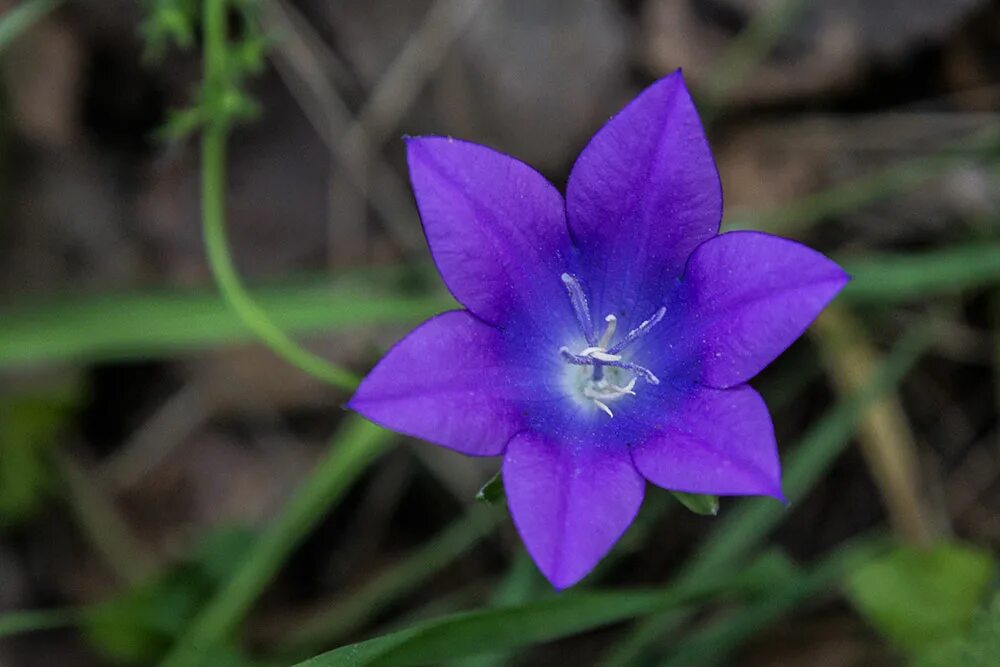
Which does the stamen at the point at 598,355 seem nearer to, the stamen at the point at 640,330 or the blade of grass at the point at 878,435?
the stamen at the point at 640,330

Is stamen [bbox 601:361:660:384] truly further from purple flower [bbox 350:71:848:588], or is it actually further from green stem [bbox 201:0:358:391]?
green stem [bbox 201:0:358:391]

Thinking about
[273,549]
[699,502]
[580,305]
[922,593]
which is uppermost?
[580,305]

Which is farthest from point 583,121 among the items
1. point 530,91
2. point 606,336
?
point 606,336

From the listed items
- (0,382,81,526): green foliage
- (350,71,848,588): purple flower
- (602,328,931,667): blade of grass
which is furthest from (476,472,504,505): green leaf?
(0,382,81,526): green foliage

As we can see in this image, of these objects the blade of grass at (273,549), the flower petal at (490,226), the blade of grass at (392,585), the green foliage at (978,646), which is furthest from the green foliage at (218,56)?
the green foliage at (978,646)

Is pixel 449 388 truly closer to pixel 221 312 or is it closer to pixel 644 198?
pixel 644 198

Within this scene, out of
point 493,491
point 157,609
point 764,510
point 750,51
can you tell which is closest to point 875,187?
point 750,51

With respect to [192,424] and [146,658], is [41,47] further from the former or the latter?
[146,658]
